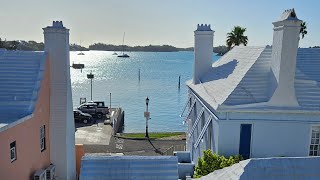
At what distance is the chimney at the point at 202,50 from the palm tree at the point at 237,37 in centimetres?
2237

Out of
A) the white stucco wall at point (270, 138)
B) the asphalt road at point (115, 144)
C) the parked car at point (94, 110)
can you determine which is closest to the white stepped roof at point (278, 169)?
the white stucco wall at point (270, 138)

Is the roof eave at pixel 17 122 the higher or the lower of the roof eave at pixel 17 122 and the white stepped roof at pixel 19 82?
the lower

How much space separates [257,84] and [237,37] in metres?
30.8

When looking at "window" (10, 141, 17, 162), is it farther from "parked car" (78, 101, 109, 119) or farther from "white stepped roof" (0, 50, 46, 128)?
"parked car" (78, 101, 109, 119)

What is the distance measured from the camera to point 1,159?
1240 centimetres

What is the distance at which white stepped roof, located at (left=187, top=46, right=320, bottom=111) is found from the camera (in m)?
14.8

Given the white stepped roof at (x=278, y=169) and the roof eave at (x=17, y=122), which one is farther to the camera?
the roof eave at (x=17, y=122)

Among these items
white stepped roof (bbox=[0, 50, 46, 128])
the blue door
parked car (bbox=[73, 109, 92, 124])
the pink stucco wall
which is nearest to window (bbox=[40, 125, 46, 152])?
the pink stucco wall

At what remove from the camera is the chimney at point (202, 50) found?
23.5 metres

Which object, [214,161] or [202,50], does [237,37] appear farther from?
[214,161]

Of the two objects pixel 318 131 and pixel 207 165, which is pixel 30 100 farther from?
pixel 318 131

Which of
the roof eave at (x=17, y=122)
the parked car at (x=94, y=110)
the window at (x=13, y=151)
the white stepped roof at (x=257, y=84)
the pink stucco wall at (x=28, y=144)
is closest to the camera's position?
the roof eave at (x=17, y=122)

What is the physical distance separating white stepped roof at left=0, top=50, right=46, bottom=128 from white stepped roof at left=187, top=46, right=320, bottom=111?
7982mm

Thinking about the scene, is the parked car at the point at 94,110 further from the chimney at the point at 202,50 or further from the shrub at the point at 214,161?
the shrub at the point at 214,161
